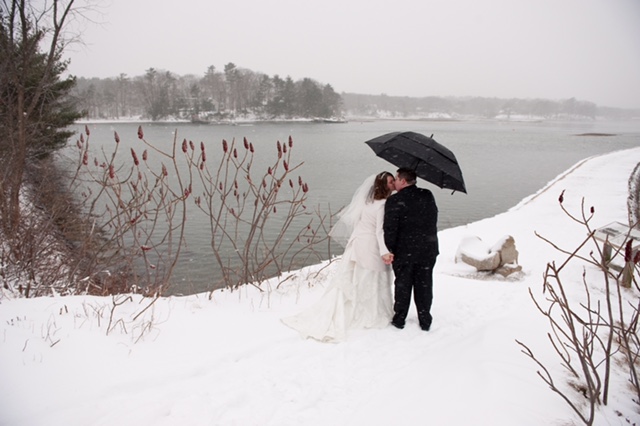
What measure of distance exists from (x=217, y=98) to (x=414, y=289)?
104928mm

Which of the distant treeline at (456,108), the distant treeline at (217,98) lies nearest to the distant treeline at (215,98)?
the distant treeline at (217,98)

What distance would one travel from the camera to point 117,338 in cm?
341

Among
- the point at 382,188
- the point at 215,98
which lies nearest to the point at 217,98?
the point at 215,98

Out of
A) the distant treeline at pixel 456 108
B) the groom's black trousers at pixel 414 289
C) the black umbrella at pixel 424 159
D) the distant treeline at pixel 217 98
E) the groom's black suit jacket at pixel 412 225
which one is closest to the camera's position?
the black umbrella at pixel 424 159

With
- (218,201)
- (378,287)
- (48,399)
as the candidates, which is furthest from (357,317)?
(218,201)

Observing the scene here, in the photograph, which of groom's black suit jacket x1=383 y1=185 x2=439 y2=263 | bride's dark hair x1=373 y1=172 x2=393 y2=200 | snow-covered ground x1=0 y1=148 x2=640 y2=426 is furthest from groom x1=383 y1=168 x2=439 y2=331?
snow-covered ground x1=0 y1=148 x2=640 y2=426

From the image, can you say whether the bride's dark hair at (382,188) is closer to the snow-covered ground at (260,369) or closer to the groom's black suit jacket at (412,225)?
the groom's black suit jacket at (412,225)

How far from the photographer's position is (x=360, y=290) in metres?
4.00

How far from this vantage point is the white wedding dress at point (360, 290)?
12.8 feet

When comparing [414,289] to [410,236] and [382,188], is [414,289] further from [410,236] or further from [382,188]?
[382,188]

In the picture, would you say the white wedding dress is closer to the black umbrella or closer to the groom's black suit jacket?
the groom's black suit jacket

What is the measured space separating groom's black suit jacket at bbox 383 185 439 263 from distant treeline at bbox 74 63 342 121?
83.0 meters

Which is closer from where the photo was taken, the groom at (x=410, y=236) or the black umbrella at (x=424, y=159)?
the black umbrella at (x=424, y=159)

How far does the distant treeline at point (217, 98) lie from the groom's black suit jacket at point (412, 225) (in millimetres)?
82987
